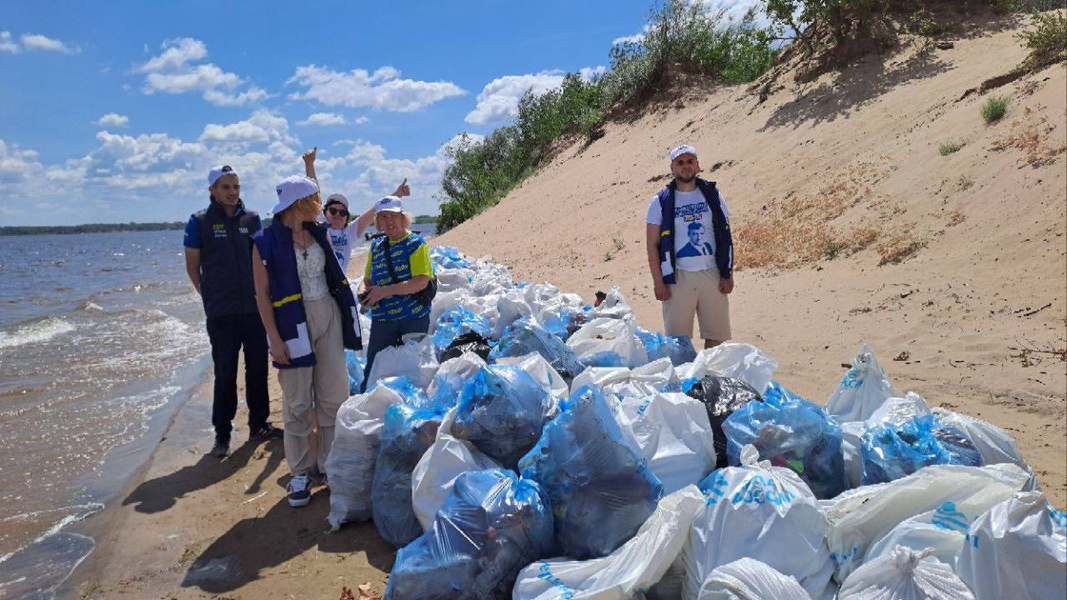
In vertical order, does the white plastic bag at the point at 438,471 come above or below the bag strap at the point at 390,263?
below

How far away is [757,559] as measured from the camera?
226 cm

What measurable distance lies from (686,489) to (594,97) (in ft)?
79.9

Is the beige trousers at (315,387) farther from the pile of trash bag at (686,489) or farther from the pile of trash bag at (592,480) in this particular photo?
the pile of trash bag at (592,480)

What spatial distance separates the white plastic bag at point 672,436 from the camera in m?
2.82

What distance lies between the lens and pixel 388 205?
403cm

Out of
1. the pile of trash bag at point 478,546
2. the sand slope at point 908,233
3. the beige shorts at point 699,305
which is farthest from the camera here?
the sand slope at point 908,233

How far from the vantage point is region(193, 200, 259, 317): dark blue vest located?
4.50 meters

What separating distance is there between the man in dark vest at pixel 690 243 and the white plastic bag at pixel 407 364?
1.52 m

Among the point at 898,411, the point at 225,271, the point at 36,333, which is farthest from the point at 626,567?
the point at 36,333

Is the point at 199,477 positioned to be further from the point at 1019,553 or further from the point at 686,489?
the point at 1019,553

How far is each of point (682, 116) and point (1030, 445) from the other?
53.6ft

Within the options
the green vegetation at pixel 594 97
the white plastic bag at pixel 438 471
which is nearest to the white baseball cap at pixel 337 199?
the white plastic bag at pixel 438 471

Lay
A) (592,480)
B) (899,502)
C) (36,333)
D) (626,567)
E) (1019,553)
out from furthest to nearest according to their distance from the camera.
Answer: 1. (36,333)
2. (592,480)
3. (899,502)
4. (626,567)
5. (1019,553)

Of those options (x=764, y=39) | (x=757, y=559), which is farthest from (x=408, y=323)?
(x=764, y=39)
